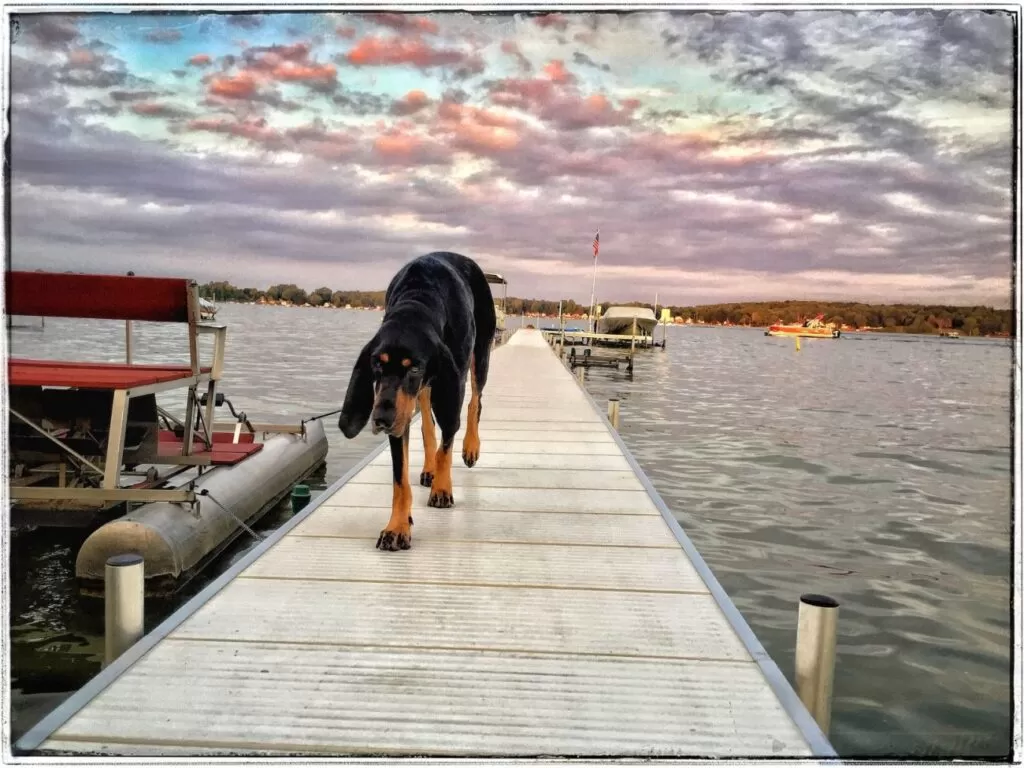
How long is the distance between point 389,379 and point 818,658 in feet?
7.50

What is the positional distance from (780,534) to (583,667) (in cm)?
660

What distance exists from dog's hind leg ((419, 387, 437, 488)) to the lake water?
227 cm

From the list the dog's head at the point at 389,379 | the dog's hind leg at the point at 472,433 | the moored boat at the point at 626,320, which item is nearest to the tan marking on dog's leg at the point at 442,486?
the dog's hind leg at the point at 472,433

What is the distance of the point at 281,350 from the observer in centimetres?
4184

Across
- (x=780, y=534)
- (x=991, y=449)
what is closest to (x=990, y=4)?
(x=780, y=534)

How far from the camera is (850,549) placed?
326 inches

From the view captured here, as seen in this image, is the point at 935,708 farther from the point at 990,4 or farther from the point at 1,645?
the point at 1,645

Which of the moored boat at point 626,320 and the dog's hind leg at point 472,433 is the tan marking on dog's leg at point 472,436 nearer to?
the dog's hind leg at point 472,433

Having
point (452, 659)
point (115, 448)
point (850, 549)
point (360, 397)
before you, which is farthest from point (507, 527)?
point (850, 549)

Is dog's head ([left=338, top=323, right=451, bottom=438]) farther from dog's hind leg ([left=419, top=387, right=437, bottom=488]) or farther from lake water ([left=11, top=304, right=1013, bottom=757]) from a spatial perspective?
lake water ([left=11, top=304, right=1013, bottom=757])

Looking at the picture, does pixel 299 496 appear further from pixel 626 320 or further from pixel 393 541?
pixel 626 320

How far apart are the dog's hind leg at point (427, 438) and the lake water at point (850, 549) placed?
2.27 metres

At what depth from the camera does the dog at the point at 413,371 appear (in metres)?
3.67

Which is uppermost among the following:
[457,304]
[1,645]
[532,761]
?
[457,304]
